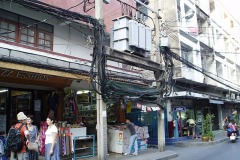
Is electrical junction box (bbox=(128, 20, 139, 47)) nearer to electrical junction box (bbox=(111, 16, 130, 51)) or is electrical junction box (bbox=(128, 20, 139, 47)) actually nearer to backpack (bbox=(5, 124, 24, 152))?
electrical junction box (bbox=(111, 16, 130, 51))

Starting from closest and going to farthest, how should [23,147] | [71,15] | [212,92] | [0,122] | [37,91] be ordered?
[23,147] < [71,15] < [0,122] < [37,91] < [212,92]

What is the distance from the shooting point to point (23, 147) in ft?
26.7

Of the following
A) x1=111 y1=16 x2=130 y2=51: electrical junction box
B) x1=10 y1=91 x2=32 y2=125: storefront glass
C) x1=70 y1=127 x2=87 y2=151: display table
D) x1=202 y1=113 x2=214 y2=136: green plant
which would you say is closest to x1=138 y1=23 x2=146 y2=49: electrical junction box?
x1=111 y1=16 x2=130 y2=51: electrical junction box

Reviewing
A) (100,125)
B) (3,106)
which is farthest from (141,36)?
(3,106)

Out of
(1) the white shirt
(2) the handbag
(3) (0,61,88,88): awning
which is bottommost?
(2) the handbag

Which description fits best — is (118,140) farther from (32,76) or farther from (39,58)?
(39,58)

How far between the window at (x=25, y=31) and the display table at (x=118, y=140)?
5.08 meters

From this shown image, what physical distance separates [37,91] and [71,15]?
4863 millimetres

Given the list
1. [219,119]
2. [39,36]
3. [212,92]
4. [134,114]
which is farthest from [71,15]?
[219,119]

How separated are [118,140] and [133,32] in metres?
5.30

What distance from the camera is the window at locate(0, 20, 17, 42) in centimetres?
1044

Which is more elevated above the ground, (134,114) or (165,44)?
(165,44)

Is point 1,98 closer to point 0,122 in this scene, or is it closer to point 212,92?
point 0,122

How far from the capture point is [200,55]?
24109 millimetres
